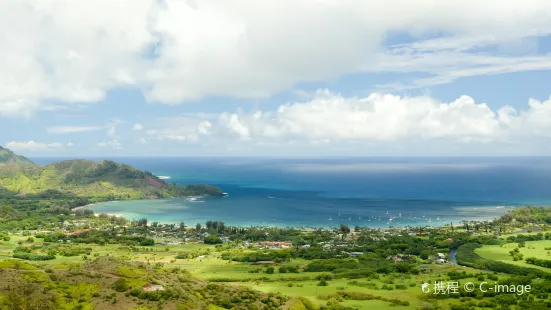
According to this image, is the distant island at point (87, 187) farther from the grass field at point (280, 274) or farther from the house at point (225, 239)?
the house at point (225, 239)

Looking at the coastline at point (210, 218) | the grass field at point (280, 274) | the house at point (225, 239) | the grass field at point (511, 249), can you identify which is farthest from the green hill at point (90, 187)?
the grass field at point (511, 249)

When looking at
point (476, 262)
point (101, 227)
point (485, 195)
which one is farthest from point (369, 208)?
point (101, 227)

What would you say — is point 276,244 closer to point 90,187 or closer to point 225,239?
point 225,239

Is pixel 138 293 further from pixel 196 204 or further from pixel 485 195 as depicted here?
pixel 485 195

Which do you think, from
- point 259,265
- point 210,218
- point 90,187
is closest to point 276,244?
point 259,265

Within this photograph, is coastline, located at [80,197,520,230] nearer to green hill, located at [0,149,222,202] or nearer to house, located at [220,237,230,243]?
Result: green hill, located at [0,149,222,202]

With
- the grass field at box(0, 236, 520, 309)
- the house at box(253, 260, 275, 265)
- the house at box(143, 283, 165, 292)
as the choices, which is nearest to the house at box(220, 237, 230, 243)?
the grass field at box(0, 236, 520, 309)
